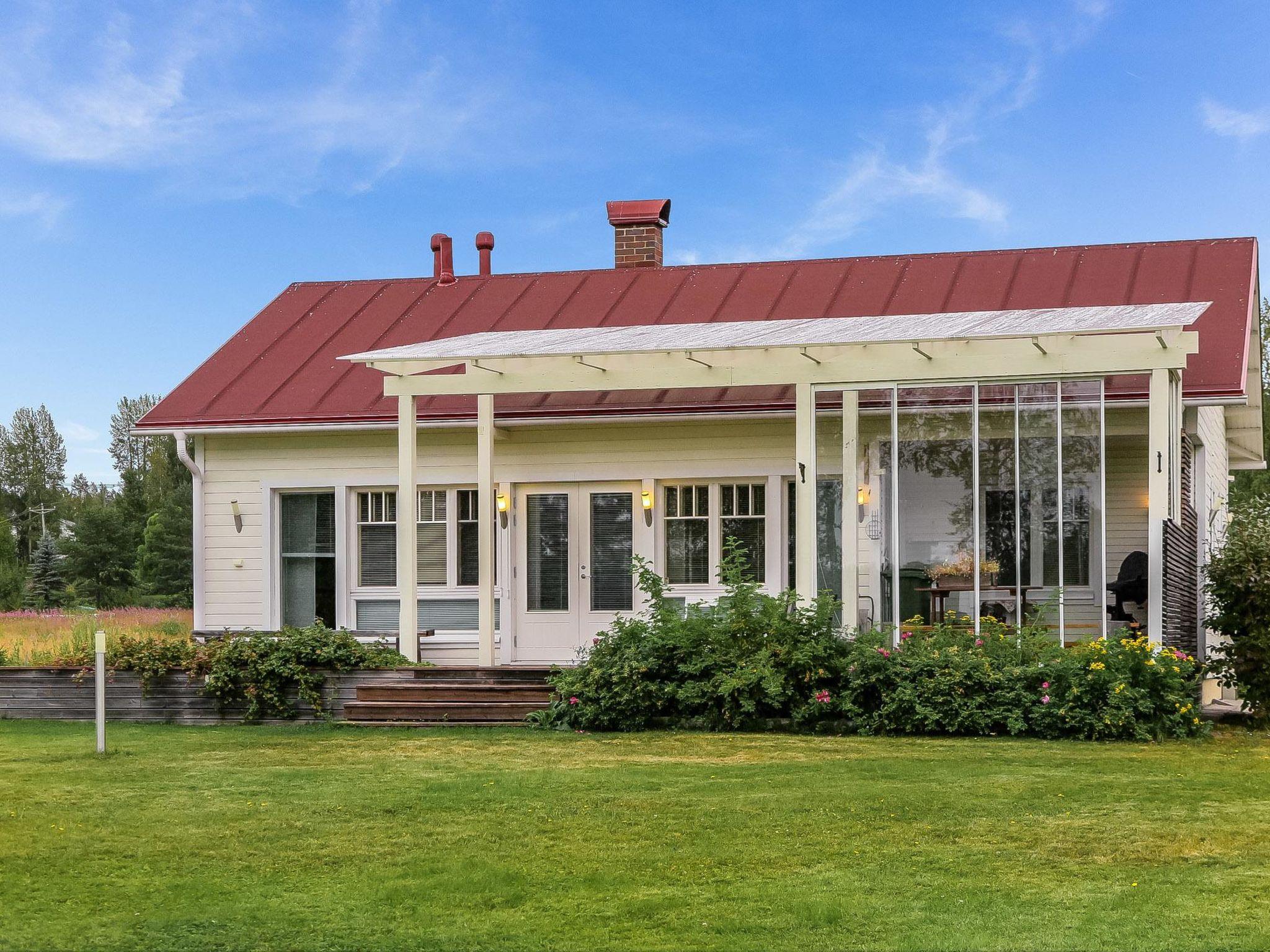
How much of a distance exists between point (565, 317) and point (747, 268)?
2.36m

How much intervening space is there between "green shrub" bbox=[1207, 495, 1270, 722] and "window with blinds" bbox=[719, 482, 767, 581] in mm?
4657

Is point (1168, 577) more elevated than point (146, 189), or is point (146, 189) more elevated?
point (146, 189)

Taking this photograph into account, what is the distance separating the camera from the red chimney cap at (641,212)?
1944 centimetres

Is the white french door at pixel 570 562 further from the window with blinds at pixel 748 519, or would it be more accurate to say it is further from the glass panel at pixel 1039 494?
the glass panel at pixel 1039 494

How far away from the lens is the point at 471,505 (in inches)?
647

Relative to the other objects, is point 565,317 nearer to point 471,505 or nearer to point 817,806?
point 471,505

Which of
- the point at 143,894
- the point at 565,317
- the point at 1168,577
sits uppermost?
the point at 565,317

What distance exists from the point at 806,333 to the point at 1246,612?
4.32 m

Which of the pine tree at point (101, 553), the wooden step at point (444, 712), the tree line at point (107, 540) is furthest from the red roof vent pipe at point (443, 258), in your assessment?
the pine tree at point (101, 553)

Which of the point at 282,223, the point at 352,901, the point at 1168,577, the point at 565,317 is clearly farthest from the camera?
the point at 282,223

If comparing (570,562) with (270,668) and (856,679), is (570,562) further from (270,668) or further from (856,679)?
(856,679)

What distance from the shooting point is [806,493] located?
13258 mm

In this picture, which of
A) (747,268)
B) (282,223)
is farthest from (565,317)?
(282,223)

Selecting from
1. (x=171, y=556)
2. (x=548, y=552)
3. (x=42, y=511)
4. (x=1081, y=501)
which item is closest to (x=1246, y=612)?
(x=1081, y=501)
